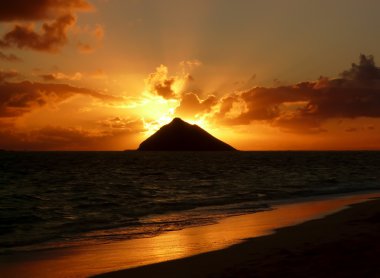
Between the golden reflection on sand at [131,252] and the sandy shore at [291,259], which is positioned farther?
the golden reflection on sand at [131,252]

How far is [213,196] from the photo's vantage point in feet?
119

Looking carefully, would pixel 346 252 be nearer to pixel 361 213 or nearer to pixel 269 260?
pixel 269 260

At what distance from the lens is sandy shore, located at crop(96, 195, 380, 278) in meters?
10.8

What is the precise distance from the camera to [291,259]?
1203 centimetres

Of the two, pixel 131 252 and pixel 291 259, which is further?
pixel 131 252

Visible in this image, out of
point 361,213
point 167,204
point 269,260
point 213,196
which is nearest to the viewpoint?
point 269,260

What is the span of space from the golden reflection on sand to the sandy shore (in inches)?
33.2

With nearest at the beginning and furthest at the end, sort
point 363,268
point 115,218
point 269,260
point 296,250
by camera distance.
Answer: point 363,268 < point 269,260 < point 296,250 < point 115,218

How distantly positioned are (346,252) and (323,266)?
5.74 feet

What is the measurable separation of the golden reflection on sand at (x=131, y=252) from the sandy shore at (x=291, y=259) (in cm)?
84

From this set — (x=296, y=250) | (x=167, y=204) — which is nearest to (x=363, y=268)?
(x=296, y=250)

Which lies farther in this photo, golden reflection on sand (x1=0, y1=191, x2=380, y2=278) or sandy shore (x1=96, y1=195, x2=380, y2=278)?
golden reflection on sand (x1=0, y1=191, x2=380, y2=278)

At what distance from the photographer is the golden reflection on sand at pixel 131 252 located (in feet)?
40.2

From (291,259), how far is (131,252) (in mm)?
5242
